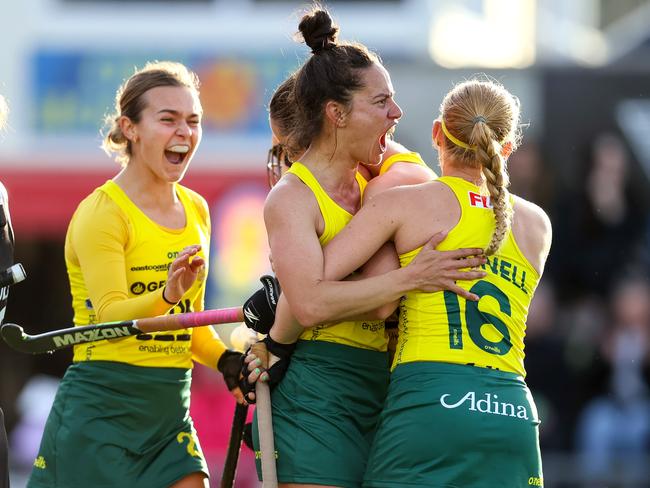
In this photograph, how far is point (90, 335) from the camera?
435cm

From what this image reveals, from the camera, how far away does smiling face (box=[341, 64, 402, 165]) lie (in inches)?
159

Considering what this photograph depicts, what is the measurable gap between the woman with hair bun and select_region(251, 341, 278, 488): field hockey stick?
0.03m

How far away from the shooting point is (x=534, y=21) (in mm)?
14984

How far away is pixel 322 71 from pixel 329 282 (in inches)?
27.6

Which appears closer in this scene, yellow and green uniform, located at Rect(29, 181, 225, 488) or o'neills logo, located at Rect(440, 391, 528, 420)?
o'neills logo, located at Rect(440, 391, 528, 420)

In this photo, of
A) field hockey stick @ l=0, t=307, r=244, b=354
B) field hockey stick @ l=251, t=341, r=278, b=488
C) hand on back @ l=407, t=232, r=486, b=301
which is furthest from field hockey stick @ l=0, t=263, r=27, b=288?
hand on back @ l=407, t=232, r=486, b=301

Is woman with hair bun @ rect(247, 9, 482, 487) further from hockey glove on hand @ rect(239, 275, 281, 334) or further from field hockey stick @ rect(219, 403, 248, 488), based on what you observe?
field hockey stick @ rect(219, 403, 248, 488)

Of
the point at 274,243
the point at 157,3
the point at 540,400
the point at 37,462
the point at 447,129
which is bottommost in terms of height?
the point at 540,400

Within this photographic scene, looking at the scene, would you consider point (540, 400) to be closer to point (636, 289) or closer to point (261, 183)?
point (636, 289)

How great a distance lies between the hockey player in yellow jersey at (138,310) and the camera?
448cm

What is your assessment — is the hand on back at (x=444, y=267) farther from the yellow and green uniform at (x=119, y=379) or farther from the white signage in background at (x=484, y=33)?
the white signage in background at (x=484, y=33)

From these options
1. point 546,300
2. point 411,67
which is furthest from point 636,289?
point 411,67

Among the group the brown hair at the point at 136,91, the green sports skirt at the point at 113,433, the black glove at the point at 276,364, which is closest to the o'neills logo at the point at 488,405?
the black glove at the point at 276,364

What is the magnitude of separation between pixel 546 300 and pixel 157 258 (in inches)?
213
